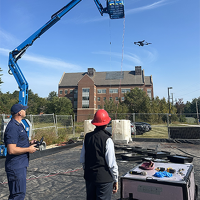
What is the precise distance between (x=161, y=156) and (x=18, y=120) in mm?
6005

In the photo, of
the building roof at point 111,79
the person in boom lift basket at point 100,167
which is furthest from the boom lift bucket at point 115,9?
the building roof at point 111,79

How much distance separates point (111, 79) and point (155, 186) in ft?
241

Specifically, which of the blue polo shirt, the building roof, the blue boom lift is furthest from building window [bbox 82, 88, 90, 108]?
the blue polo shirt

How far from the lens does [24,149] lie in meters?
3.12

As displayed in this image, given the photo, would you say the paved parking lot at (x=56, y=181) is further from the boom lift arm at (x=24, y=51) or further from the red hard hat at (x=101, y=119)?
the boom lift arm at (x=24, y=51)

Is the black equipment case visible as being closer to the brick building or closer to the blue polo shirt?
the blue polo shirt

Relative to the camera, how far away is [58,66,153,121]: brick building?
70.8 meters

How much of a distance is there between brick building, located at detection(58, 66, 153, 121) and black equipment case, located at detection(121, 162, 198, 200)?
209 feet

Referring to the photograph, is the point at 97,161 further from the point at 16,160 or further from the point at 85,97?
the point at 85,97

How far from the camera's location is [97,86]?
2955 inches

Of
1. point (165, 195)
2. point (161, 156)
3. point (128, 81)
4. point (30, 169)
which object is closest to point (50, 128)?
point (30, 169)

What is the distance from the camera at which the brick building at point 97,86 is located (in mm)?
70750

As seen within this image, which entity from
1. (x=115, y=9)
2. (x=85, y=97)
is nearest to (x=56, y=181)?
(x=115, y=9)

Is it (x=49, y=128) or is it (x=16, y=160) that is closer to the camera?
(x=16, y=160)
